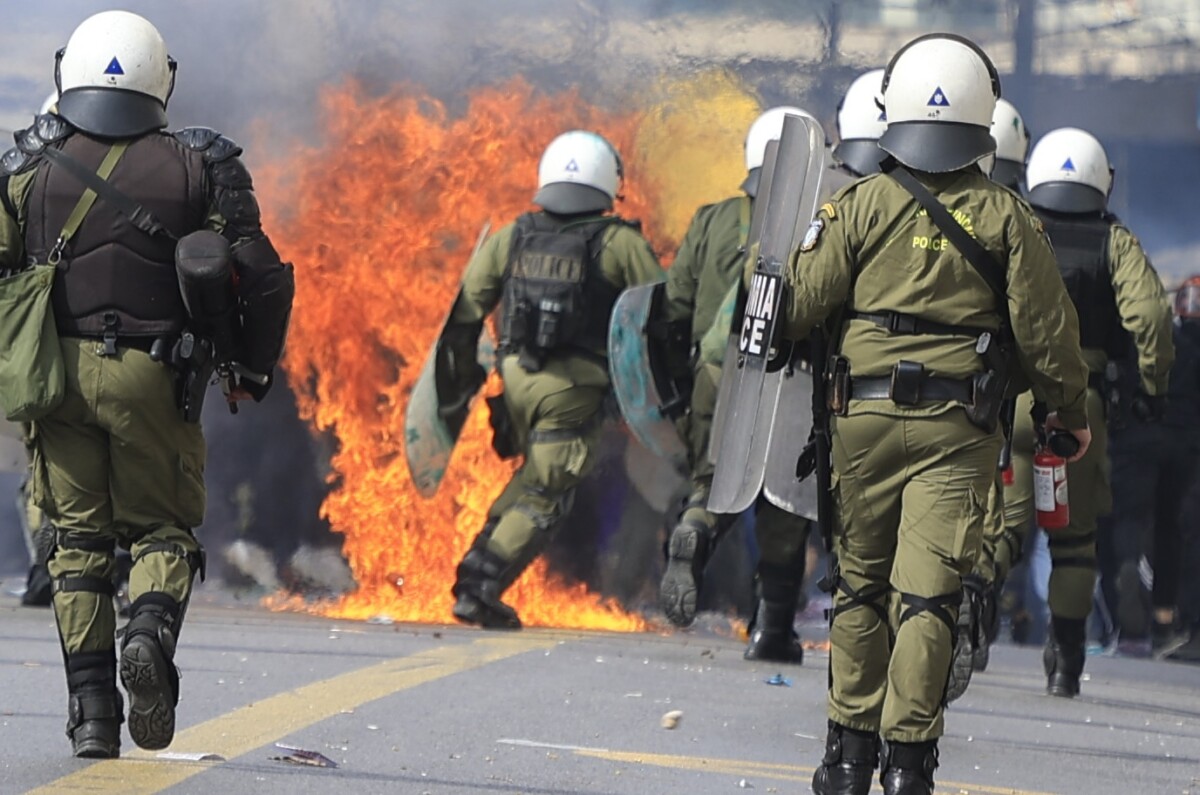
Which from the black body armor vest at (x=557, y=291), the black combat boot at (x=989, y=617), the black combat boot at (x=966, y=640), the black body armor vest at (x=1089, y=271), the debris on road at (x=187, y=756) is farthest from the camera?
the black body armor vest at (x=557, y=291)

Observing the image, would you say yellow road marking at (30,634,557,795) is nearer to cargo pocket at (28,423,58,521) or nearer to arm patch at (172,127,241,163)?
cargo pocket at (28,423,58,521)

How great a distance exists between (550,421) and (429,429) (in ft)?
1.98

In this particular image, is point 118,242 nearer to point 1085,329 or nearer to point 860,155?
point 860,155

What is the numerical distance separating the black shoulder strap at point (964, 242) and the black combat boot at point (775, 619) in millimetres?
3524

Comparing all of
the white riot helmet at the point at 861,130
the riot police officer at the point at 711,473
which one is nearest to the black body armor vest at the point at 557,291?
the riot police officer at the point at 711,473

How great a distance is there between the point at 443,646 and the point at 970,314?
3.77 meters

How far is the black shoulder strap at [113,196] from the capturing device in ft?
16.9

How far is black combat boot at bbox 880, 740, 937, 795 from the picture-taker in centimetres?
474

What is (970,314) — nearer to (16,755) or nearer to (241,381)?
(241,381)

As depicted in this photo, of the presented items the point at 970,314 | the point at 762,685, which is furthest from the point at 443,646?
the point at 970,314

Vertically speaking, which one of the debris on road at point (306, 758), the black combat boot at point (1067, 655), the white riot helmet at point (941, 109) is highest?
the white riot helmet at point (941, 109)

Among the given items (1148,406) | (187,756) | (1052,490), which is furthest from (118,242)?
(1148,406)

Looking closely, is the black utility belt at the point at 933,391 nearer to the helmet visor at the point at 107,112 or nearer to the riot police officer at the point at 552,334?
the helmet visor at the point at 107,112

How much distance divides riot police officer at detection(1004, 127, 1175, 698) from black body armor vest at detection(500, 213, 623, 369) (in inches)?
73.3
